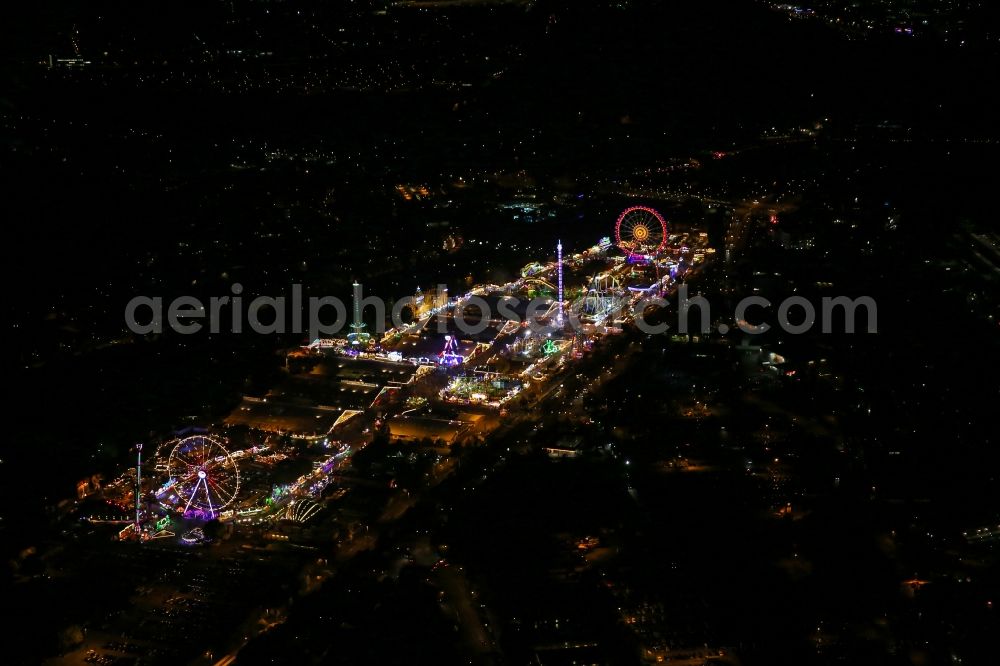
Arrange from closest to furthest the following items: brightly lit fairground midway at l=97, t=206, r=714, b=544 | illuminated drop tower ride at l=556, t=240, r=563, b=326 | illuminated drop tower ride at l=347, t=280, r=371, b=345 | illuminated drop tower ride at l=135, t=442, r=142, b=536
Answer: illuminated drop tower ride at l=135, t=442, r=142, b=536
brightly lit fairground midway at l=97, t=206, r=714, b=544
illuminated drop tower ride at l=347, t=280, r=371, b=345
illuminated drop tower ride at l=556, t=240, r=563, b=326

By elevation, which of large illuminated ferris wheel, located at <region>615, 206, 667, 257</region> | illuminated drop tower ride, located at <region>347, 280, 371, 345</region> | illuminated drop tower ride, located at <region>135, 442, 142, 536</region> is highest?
large illuminated ferris wheel, located at <region>615, 206, 667, 257</region>

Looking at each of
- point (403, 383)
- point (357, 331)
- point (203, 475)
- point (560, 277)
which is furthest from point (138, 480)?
point (560, 277)

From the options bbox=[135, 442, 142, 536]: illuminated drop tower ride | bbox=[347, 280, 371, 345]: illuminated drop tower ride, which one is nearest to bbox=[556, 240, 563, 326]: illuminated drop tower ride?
bbox=[347, 280, 371, 345]: illuminated drop tower ride

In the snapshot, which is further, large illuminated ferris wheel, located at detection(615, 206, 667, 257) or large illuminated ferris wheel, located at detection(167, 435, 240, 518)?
large illuminated ferris wheel, located at detection(615, 206, 667, 257)

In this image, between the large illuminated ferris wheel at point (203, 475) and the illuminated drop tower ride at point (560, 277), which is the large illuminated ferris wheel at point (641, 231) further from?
the large illuminated ferris wheel at point (203, 475)

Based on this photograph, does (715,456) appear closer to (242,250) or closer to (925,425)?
(925,425)

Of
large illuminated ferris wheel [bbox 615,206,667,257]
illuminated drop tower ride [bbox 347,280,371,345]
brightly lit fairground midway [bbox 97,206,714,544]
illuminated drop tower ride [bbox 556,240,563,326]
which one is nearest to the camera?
brightly lit fairground midway [bbox 97,206,714,544]

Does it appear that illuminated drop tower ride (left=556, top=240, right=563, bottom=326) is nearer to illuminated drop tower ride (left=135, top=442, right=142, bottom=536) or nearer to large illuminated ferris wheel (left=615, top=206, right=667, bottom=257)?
large illuminated ferris wheel (left=615, top=206, right=667, bottom=257)

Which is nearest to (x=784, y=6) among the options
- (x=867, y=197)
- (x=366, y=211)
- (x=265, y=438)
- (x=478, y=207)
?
(x=867, y=197)
